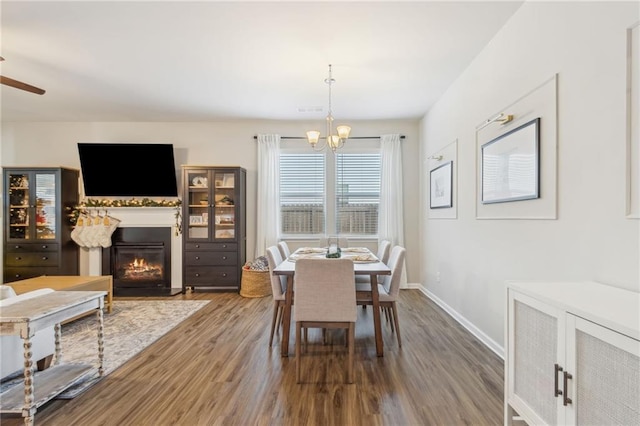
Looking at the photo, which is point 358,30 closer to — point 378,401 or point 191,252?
point 378,401

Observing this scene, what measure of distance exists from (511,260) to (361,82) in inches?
101

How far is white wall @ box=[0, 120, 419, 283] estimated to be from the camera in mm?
5309

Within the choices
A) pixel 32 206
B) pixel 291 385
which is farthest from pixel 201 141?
pixel 291 385

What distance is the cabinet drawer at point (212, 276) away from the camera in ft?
16.4

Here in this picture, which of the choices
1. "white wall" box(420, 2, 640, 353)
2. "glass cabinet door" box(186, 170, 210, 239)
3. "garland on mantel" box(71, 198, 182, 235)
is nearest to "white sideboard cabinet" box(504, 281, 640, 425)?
"white wall" box(420, 2, 640, 353)

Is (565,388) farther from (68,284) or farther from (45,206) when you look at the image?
(45,206)

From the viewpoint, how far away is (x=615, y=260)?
1588 millimetres

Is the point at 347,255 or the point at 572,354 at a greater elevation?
the point at 347,255

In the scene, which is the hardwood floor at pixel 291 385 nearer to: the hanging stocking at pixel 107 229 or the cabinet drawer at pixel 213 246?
the cabinet drawer at pixel 213 246

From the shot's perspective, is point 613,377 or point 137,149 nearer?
point 613,377

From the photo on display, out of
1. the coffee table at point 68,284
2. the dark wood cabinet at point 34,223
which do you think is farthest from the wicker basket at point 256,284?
the dark wood cabinet at point 34,223

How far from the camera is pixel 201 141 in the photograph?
213 inches

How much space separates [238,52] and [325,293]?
247 cm

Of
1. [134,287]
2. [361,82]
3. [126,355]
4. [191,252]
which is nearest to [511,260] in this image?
[361,82]
